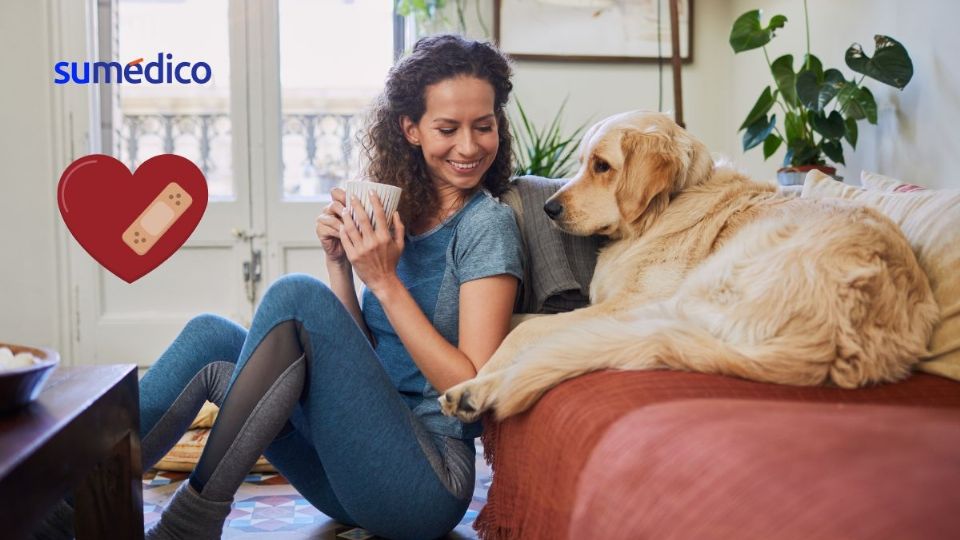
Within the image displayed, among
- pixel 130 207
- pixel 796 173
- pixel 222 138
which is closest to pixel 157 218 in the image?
pixel 130 207

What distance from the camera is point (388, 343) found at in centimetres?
171

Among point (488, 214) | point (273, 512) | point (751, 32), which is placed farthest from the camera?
point (751, 32)

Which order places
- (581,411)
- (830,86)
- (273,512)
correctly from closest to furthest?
(581,411) → (273,512) → (830,86)

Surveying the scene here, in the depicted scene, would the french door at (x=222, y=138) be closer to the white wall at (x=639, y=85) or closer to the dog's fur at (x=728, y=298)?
the white wall at (x=639, y=85)

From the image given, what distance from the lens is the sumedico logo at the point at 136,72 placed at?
3.53m

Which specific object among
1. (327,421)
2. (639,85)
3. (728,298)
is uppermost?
(639,85)

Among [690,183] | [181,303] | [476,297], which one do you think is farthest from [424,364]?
[181,303]

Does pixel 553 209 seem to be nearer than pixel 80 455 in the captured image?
No

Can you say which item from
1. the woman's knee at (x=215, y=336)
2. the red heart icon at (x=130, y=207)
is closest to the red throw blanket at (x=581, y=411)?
the woman's knee at (x=215, y=336)

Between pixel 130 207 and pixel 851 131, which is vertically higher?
pixel 851 131

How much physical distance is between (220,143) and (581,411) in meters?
2.96

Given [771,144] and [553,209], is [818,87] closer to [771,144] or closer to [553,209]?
[771,144]

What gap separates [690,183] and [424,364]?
59 cm

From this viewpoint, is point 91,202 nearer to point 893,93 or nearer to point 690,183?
point 690,183
